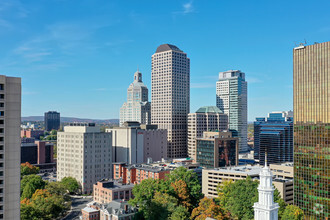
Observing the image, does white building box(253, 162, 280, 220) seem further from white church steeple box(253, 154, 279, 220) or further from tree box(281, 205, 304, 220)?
tree box(281, 205, 304, 220)

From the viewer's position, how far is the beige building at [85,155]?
160 meters

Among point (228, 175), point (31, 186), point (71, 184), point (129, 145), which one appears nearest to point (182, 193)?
point (228, 175)

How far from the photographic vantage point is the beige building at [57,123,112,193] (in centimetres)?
15950

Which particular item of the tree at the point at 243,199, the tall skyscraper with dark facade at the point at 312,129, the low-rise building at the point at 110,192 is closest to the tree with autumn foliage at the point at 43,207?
the low-rise building at the point at 110,192

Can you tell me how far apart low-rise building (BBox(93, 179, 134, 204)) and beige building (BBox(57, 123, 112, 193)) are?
3322 centimetres

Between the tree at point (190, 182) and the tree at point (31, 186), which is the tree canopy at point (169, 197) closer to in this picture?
the tree at point (190, 182)

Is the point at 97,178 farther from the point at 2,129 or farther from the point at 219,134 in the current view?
the point at 2,129

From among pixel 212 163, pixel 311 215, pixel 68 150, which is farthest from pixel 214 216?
pixel 68 150

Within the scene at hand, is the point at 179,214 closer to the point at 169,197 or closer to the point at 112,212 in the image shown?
the point at 169,197

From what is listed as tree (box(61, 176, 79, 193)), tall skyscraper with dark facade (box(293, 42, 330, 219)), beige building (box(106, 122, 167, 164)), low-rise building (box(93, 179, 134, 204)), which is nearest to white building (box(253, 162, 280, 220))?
tall skyscraper with dark facade (box(293, 42, 330, 219))

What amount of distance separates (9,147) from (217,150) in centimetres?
12501

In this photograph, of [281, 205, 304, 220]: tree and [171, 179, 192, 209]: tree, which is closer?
[281, 205, 304, 220]: tree

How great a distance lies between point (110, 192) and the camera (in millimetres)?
119000

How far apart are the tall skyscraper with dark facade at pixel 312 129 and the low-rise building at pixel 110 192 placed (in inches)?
2468
